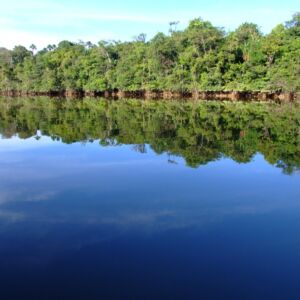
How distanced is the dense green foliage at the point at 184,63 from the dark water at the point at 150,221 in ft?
125

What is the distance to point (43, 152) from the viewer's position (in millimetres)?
17172

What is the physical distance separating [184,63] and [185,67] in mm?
1310

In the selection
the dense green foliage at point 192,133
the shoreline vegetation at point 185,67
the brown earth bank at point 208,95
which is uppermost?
the shoreline vegetation at point 185,67

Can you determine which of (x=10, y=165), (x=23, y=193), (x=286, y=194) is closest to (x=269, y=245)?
(x=286, y=194)

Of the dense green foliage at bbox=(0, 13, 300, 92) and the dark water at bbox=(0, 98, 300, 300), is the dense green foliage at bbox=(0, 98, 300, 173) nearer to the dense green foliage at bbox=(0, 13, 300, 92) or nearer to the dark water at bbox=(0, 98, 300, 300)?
the dark water at bbox=(0, 98, 300, 300)

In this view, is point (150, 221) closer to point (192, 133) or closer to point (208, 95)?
point (192, 133)

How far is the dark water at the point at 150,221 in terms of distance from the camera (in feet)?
20.3

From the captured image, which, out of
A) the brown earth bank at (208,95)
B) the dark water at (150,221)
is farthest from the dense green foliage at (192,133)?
the brown earth bank at (208,95)

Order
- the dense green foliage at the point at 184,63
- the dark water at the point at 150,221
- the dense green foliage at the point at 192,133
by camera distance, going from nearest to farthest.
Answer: the dark water at the point at 150,221
the dense green foliage at the point at 192,133
the dense green foliage at the point at 184,63

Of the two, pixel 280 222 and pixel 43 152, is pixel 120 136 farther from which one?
pixel 280 222

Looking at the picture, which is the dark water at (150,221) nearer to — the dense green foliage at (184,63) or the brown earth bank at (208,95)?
the brown earth bank at (208,95)

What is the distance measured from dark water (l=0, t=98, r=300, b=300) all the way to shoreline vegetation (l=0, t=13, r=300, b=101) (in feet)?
125

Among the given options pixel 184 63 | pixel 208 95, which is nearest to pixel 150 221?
pixel 184 63

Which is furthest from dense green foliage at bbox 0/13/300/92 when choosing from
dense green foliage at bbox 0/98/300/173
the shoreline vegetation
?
dense green foliage at bbox 0/98/300/173
